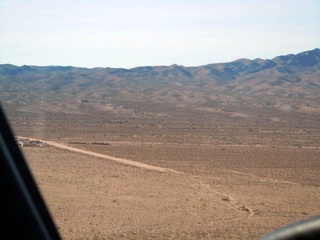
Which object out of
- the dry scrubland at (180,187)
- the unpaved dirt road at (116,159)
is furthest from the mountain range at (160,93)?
the dry scrubland at (180,187)

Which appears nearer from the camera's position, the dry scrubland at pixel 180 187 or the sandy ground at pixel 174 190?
the sandy ground at pixel 174 190

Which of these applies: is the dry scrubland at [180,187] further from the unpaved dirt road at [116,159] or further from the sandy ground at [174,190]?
the unpaved dirt road at [116,159]

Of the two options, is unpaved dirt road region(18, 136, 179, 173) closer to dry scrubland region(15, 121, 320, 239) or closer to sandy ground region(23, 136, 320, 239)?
sandy ground region(23, 136, 320, 239)

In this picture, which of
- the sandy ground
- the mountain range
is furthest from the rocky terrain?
the mountain range

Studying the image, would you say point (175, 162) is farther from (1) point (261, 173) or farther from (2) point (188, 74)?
(2) point (188, 74)

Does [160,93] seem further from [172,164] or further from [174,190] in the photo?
[174,190]

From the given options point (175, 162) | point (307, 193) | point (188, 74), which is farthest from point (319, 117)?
point (188, 74)
